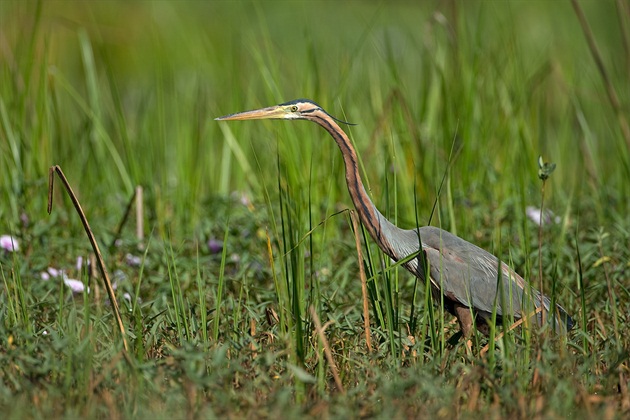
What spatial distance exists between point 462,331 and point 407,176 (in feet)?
4.26

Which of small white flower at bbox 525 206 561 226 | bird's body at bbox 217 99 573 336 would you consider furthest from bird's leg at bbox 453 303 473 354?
small white flower at bbox 525 206 561 226

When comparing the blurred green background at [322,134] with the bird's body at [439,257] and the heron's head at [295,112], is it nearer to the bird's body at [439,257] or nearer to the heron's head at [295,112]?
the bird's body at [439,257]

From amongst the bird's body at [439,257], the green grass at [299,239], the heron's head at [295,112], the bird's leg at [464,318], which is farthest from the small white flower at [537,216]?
the heron's head at [295,112]

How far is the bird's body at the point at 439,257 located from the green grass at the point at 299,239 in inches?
2.8

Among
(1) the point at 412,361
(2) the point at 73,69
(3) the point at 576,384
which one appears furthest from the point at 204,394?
(2) the point at 73,69

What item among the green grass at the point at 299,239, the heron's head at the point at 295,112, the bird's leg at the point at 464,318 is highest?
the heron's head at the point at 295,112

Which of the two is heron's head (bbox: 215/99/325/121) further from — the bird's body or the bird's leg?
the bird's leg

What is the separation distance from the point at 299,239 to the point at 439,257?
49cm

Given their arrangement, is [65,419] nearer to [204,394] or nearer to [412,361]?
[204,394]

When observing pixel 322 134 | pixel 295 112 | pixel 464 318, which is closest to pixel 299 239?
pixel 295 112

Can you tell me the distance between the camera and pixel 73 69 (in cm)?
848

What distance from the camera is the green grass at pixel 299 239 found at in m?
2.36

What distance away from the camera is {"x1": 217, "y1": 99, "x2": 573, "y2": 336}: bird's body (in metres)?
2.87

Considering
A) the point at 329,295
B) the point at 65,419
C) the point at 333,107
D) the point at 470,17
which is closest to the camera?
the point at 65,419
